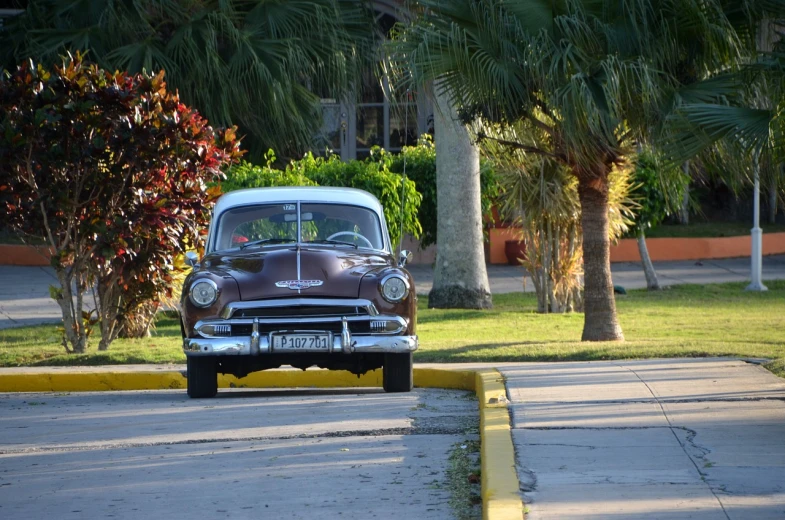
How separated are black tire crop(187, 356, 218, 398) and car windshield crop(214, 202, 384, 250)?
112cm

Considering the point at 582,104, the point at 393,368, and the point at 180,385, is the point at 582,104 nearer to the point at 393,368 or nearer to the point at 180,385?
the point at 393,368

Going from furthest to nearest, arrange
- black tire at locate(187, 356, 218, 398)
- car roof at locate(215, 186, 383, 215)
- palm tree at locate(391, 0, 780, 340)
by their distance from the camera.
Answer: palm tree at locate(391, 0, 780, 340) < car roof at locate(215, 186, 383, 215) < black tire at locate(187, 356, 218, 398)

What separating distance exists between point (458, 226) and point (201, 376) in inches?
325

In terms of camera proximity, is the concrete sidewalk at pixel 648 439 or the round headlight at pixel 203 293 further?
the round headlight at pixel 203 293

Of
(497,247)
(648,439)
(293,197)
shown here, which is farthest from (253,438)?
(497,247)

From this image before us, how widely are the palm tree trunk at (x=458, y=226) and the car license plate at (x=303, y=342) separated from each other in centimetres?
843

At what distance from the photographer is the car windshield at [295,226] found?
1016 cm

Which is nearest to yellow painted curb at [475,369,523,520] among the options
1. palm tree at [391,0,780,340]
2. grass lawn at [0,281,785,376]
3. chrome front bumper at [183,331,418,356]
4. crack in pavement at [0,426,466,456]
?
crack in pavement at [0,426,466,456]

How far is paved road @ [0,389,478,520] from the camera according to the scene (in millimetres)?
5871

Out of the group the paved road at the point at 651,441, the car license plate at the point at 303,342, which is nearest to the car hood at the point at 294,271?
the car license plate at the point at 303,342

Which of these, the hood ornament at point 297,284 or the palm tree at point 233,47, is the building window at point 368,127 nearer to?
the palm tree at point 233,47

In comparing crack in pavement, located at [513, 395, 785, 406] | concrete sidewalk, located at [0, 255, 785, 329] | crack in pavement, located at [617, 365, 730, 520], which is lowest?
crack in pavement, located at [617, 365, 730, 520]

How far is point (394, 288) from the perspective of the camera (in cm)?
924

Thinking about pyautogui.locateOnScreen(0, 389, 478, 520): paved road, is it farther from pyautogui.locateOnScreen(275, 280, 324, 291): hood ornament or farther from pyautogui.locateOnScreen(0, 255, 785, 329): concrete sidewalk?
pyautogui.locateOnScreen(0, 255, 785, 329): concrete sidewalk
